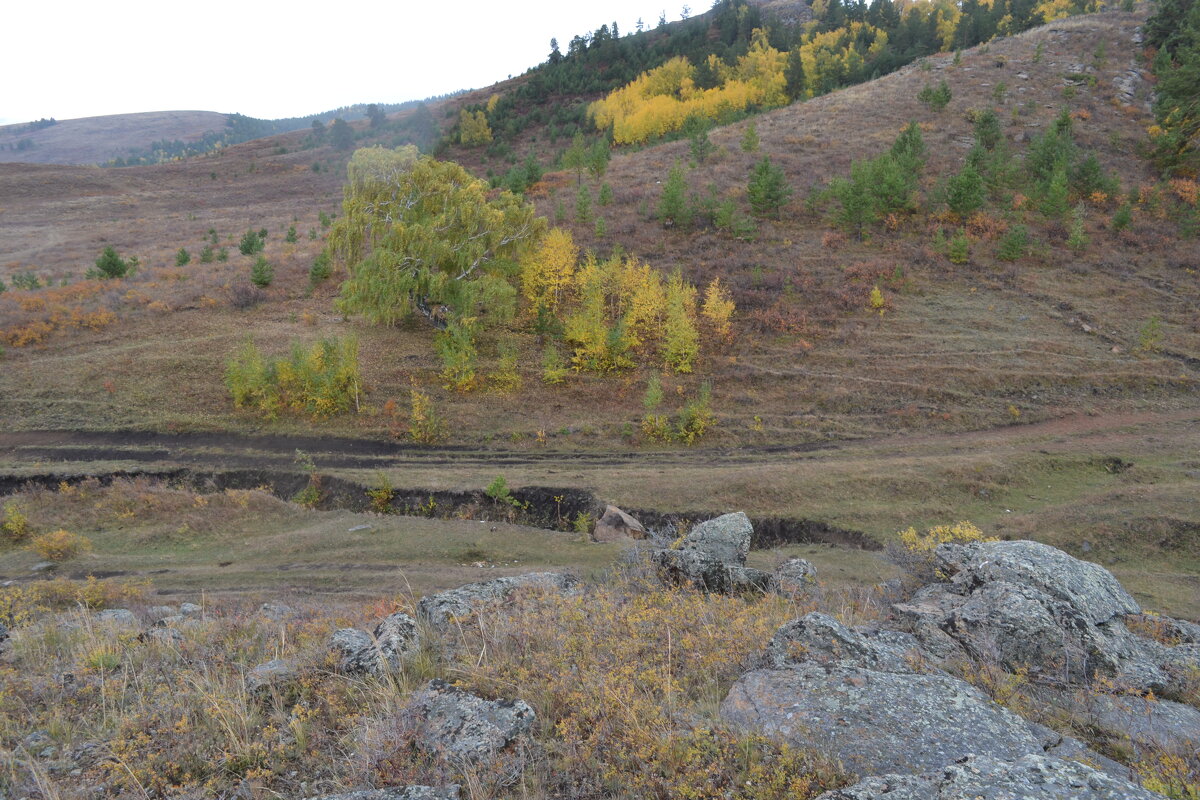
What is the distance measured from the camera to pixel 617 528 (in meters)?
19.0

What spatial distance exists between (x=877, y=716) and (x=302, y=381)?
1053 inches

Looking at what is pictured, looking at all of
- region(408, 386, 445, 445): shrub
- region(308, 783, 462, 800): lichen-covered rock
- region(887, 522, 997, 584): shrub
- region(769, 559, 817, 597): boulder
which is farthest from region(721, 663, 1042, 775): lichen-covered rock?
region(408, 386, 445, 445): shrub

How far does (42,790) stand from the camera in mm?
4422

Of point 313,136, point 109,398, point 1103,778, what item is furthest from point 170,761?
point 313,136

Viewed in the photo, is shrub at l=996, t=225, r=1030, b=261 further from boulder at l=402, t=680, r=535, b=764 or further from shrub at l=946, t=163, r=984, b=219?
boulder at l=402, t=680, r=535, b=764

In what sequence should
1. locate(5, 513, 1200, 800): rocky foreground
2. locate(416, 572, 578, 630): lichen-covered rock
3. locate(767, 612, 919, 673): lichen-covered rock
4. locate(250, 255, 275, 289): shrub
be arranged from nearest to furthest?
1. locate(5, 513, 1200, 800): rocky foreground
2. locate(767, 612, 919, 673): lichen-covered rock
3. locate(416, 572, 578, 630): lichen-covered rock
4. locate(250, 255, 275, 289): shrub

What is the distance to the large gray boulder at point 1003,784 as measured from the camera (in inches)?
139

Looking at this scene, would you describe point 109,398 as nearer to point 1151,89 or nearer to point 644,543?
point 644,543

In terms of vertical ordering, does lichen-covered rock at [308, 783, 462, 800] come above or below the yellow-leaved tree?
below

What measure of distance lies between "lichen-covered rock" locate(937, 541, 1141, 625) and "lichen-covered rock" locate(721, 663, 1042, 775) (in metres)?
4.49

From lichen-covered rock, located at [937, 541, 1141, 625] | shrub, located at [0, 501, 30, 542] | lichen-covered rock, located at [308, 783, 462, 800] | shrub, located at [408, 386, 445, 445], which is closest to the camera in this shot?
lichen-covered rock, located at [308, 783, 462, 800]

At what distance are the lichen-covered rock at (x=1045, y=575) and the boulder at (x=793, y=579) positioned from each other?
8.37ft

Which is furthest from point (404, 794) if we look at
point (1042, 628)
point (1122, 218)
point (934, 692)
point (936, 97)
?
point (936, 97)

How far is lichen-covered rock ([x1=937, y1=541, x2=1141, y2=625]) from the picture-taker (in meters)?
8.87
